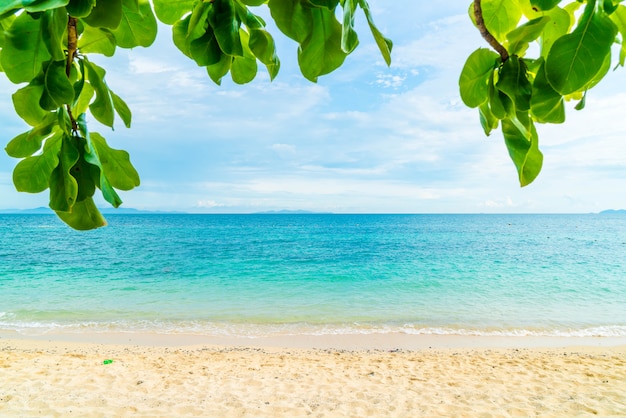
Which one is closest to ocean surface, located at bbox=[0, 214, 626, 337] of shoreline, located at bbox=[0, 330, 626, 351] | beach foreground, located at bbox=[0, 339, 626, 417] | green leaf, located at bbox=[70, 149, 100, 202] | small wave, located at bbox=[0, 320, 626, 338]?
small wave, located at bbox=[0, 320, 626, 338]

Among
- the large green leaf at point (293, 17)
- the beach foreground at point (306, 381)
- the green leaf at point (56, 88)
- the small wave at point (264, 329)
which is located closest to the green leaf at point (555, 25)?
the large green leaf at point (293, 17)

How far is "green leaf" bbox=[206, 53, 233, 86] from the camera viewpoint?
20.7 inches

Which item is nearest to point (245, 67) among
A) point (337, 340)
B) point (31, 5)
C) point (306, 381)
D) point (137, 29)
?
point (137, 29)

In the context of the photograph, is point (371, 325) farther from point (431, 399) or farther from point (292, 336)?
point (431, 399)

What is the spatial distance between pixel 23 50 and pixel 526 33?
0.48 meters

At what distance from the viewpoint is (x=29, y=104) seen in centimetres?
42

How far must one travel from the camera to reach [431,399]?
15.8ft

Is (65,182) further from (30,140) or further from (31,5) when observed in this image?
(31,5)

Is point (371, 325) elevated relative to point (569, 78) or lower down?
lower down

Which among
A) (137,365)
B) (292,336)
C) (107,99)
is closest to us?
(107,99)

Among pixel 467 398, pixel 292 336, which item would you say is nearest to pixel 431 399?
pixel 467 398

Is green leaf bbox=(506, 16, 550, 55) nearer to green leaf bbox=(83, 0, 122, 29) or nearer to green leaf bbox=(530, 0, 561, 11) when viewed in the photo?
green leaf bbox=(530, 0, 561, 11)

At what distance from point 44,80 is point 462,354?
7554 millimetres

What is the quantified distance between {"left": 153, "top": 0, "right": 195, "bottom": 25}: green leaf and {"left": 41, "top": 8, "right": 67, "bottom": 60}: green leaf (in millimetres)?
179
